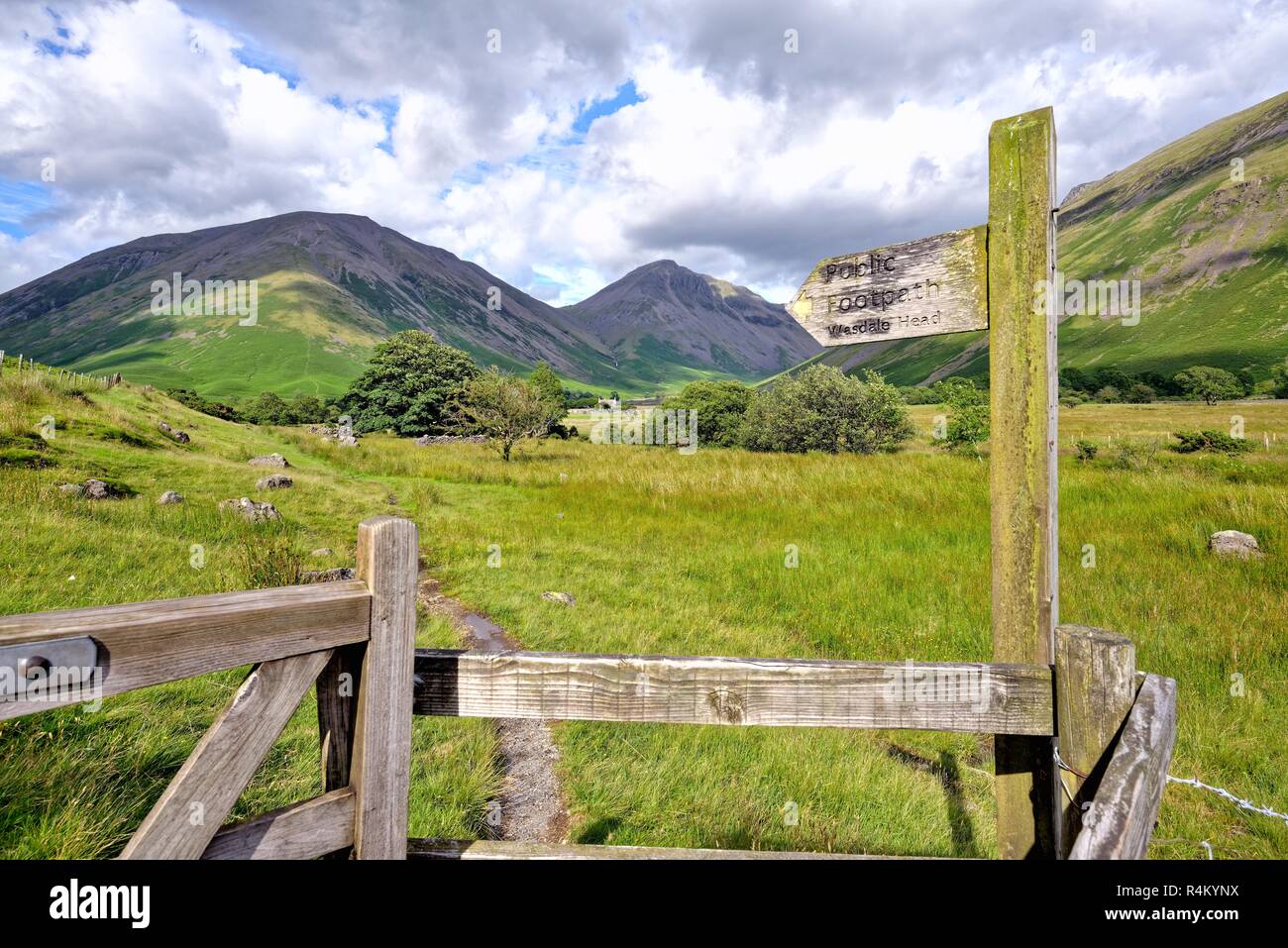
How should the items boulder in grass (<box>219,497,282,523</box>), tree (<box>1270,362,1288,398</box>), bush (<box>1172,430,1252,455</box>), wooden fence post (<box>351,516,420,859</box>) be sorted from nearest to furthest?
1. wooden fence post (<box>351,516,420,859</box>)
2. boulder in grass (<box>219,497,282,523</box>)
3. bush (<box>1172,430,1252,455</box>)
4. tree (<box>1270,362,1288,398</box>)

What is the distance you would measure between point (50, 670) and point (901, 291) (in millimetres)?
3240

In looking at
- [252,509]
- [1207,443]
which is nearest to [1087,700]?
[252,509]

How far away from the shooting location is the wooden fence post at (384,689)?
1.88m

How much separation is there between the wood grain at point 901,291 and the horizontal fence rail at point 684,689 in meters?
1.43

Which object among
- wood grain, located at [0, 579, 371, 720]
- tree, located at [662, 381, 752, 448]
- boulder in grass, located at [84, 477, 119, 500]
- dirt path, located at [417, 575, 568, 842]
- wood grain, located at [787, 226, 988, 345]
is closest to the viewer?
wood grain, located at [0, 579, 371, 720]

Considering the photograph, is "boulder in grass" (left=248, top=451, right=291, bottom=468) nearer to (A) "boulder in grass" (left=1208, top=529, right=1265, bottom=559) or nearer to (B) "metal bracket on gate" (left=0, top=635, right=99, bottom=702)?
(B) "metal bracket on gate" (left=0, top=635, right=99, bottom=702)

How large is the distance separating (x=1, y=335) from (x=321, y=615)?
290 metres

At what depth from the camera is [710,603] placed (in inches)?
304

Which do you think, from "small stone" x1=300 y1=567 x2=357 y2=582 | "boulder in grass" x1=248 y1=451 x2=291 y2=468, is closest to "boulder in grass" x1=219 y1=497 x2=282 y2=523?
"small stone" x1=300 y1=567 x2=357 y2=582

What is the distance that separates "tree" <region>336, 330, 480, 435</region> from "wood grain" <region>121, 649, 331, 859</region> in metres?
39.9

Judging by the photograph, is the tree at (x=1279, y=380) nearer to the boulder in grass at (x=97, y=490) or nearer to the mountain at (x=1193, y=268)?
the mountain at (x=1193, y=268)

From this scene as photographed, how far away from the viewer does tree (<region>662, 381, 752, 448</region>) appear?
1756 inches

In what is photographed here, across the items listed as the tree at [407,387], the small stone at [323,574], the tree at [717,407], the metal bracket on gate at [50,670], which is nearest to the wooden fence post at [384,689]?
the metal bracket on gate at [50,670]
